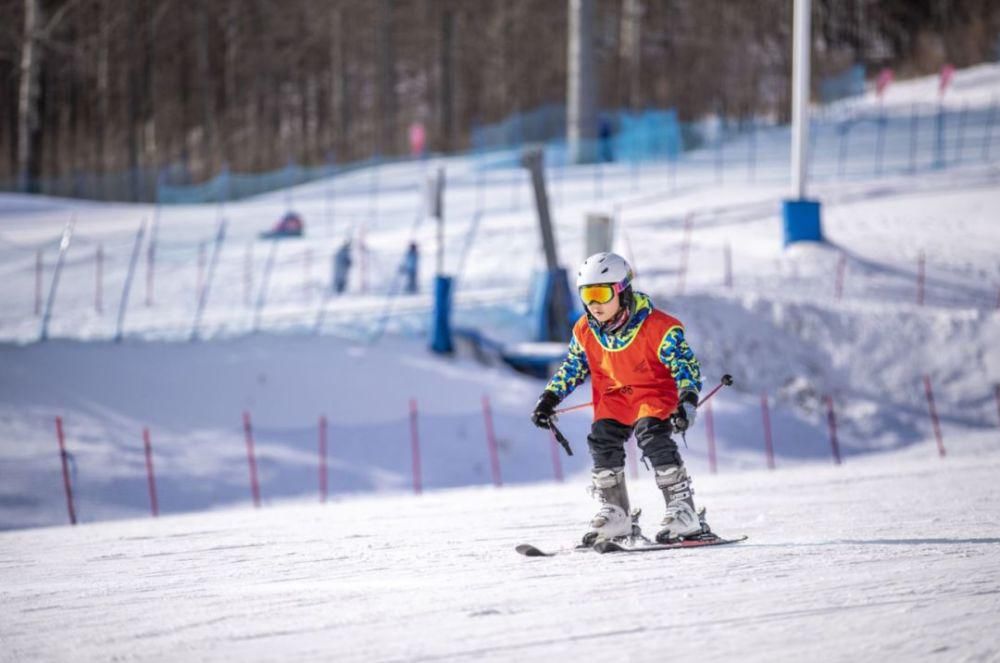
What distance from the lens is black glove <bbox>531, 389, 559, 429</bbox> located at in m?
6.57

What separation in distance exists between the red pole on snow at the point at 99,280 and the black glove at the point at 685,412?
1844 centimetres

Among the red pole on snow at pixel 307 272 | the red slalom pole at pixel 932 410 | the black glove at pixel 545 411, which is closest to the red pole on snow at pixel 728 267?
the red slalom pole at pixel 932 410

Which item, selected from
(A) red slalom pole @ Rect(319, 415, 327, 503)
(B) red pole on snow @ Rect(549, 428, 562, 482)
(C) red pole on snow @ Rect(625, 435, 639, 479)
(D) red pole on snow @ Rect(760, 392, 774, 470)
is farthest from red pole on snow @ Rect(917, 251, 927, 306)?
(A) red slalom pole @ Rect(319, 415, 327, 503)

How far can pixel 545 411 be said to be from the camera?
21.7ft

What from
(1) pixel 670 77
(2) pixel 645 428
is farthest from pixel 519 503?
(1) pixel 670 77

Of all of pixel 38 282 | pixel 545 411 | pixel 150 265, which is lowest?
pixel 38 282

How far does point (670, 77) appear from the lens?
176ft

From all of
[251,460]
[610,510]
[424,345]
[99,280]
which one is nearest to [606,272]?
[610,510]

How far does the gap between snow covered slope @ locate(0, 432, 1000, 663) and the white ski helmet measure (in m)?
1.46

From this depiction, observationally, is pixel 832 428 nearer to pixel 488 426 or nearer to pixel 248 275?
pixel 488 426

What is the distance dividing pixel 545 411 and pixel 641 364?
1.98ft

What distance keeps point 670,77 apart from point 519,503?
150 feet

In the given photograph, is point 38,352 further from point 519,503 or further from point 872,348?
point 872,348

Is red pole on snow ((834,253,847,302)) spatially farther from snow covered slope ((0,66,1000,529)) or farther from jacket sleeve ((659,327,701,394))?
jacket sleeve ((659,327,701,394))
